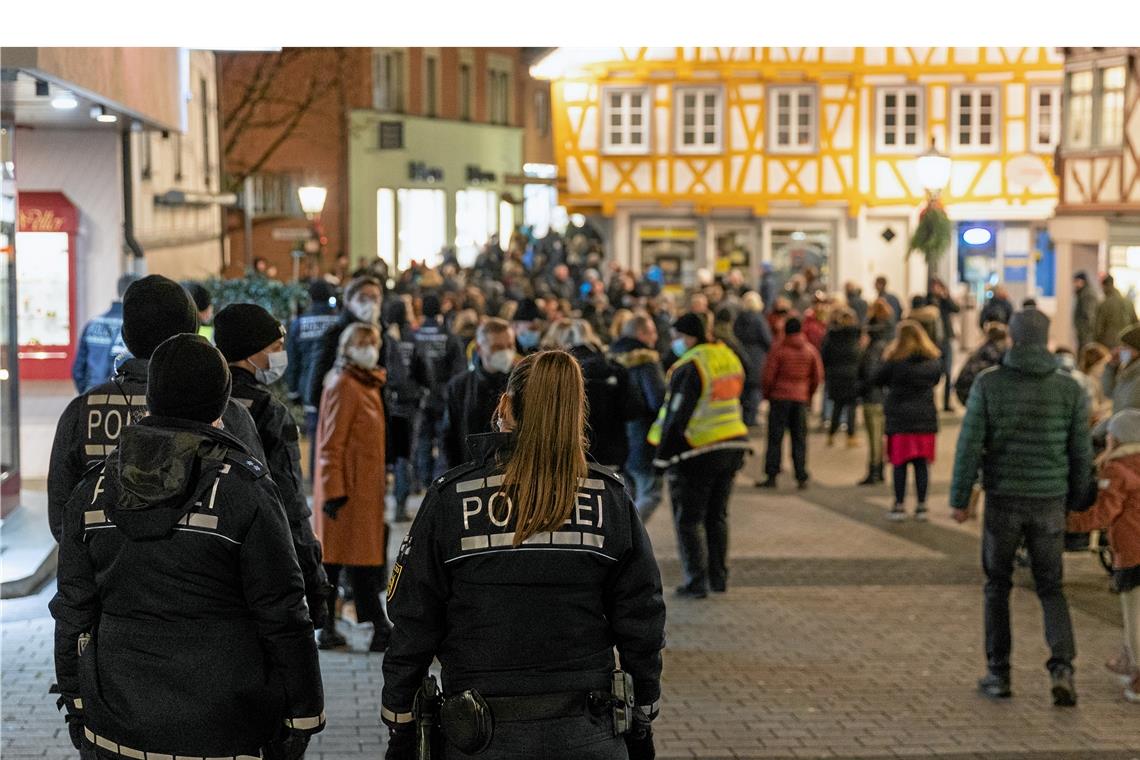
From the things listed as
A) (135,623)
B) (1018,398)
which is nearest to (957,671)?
(1018,398)

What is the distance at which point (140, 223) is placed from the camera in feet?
65.0

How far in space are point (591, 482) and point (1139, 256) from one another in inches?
1079

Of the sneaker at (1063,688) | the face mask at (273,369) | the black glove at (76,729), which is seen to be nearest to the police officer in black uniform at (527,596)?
the black glove at (76,729)

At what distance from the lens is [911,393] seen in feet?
47.9

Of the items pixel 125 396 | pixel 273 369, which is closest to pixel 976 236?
pixel 273 369

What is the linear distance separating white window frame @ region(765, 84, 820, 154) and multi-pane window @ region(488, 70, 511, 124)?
19680 millimetres

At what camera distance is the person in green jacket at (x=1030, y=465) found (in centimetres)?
834

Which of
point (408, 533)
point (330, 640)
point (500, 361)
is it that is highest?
point (500, 361)

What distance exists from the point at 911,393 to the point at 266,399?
8.78 m

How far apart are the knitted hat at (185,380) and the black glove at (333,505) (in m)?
4.63

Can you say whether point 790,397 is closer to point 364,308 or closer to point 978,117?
point 364,308

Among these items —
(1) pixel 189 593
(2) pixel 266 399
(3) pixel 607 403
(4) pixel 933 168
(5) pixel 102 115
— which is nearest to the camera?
(1) pixel 189 593

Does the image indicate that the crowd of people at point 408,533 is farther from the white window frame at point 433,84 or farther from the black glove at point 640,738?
the white window frame at point 433,84

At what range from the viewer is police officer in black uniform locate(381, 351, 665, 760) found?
13.9 ft
